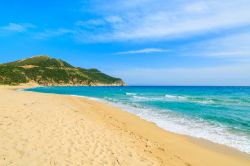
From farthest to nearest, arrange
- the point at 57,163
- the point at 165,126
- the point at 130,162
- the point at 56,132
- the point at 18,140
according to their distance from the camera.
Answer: the point at 165,126 < the point at 56,132 < the point at 18,140 < the point at 130,162 < the point at 57,163

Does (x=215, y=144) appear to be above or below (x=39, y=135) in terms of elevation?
below

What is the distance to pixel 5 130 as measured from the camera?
30.0 feet

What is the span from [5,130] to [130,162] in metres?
4.96

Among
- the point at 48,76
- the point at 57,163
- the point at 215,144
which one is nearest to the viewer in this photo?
the point at 57,163

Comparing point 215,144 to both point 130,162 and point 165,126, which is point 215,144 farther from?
point 130,162

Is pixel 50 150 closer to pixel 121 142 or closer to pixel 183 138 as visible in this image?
pixel 121 142

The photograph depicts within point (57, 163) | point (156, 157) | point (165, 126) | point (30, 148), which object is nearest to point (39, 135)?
point (30, 148)

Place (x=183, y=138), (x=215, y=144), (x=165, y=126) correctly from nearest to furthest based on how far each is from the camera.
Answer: (x=215, y=144), (x=183, y=138), (x=165, y=126)

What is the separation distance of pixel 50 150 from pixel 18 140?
1.39 meters

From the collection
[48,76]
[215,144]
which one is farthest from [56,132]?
[48,76]

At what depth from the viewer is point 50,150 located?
750cm

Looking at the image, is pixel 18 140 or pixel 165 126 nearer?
pixel 18 140

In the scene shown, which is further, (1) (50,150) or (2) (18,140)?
(2) (18,140)

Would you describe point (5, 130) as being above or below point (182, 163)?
above
